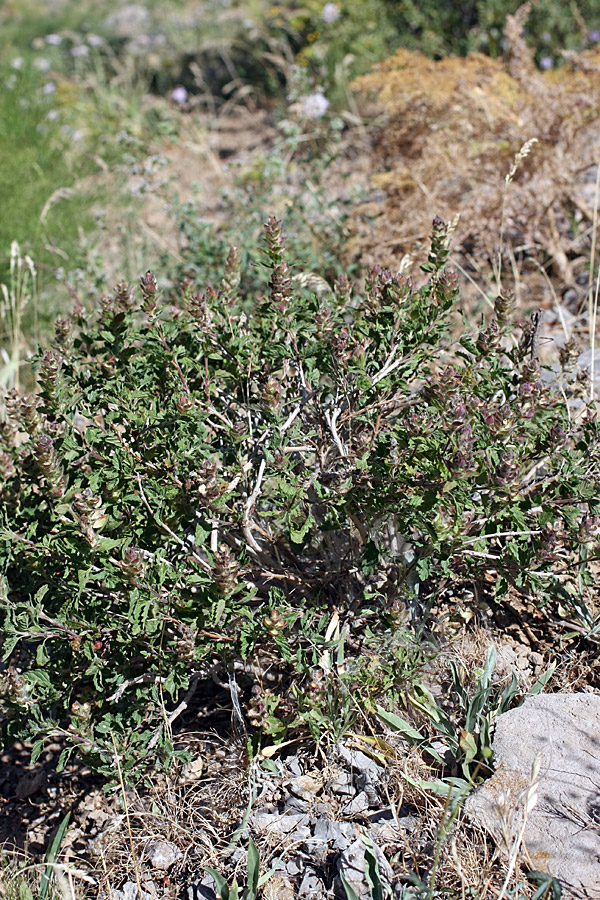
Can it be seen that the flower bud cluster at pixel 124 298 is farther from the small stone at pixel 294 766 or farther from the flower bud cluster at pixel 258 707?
the small stone at pixel 294 766

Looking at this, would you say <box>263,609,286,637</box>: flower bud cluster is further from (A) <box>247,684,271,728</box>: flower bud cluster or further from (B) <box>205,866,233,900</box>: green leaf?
(B) <box>205,866,233,900</box>: green leaf

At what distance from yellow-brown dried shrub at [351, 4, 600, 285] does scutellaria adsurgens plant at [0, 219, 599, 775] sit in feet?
5.56

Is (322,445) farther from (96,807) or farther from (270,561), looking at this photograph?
(96,807)

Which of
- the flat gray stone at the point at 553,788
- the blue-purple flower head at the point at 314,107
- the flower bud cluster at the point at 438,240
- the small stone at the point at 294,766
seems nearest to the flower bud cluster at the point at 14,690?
the small stone at the point at 294,766

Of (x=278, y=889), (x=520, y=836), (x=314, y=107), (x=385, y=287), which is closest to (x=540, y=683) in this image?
(x=520, y=836)

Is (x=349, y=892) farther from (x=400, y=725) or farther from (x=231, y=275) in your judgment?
(x=231, y=275)

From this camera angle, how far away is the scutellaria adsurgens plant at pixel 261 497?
215 cm

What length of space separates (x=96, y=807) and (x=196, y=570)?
0.99 meters

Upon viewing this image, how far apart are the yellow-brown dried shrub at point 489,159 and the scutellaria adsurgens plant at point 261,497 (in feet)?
5.56

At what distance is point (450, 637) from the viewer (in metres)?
2.59

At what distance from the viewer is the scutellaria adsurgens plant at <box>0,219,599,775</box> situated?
2.15 meters

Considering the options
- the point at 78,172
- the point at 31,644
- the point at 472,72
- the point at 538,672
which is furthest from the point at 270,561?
the point at 78,172

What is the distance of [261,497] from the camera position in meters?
2.38

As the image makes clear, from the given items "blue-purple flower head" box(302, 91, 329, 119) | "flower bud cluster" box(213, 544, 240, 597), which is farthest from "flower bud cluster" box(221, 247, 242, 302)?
"blue-purple flower head" box(302, 91, 329, 119)
